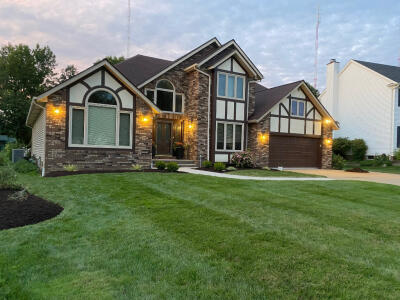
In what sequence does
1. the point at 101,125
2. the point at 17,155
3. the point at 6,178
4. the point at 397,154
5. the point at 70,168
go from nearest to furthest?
the point at 6,178 < the point at 70,168 < the point at 101,125 < the point at 17,155 < the point at 397,154

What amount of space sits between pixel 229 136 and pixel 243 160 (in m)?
1.75

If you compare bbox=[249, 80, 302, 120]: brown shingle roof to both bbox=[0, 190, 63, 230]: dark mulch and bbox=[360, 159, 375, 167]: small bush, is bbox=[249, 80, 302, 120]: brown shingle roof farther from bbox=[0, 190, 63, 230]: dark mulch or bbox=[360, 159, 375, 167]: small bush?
bbox=[0, 190, 63, 230]: dark mulch

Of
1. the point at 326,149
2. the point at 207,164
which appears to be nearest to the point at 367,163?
the point at 326,149

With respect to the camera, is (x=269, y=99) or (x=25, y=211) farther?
(x=269, y=99)

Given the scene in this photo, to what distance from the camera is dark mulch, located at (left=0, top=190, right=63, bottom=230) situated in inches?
184

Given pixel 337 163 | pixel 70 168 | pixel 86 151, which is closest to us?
pixel 70 168

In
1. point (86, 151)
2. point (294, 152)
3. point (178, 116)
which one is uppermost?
point (178, 116)

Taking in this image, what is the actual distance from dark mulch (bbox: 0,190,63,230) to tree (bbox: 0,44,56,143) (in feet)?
90.8

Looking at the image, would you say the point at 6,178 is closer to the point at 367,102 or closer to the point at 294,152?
the point at 294,152

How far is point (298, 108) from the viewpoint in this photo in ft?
57.0

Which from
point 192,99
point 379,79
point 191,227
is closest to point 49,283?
point 191,227

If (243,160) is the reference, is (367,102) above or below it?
above

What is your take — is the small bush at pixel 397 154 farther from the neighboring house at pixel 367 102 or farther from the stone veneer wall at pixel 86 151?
the stone veneer wall at pixel 86 151

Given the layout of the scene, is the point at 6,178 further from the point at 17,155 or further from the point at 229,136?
the point at 229,136
